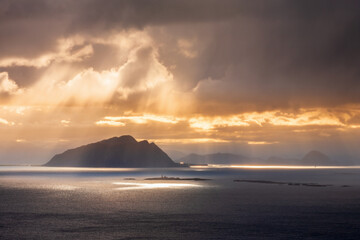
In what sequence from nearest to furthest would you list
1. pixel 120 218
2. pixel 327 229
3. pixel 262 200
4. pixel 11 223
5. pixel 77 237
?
pixel 77 237, pixel 327 229, pixel 11 223, pixel 120 218, pixel 262 200

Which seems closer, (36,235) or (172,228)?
(36,235)

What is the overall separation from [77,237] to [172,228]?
17.2 metres

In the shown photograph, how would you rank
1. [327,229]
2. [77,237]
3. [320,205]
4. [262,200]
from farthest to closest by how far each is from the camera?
[262,200]
[320,205]
[327,229]
[77,237]

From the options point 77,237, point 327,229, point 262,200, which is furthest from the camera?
point 262,200

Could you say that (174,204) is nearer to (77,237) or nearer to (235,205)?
(235,205)

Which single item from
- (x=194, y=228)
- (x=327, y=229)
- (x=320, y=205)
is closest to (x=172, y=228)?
(x=194, y=228)

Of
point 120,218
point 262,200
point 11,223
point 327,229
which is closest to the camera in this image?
point 327,229

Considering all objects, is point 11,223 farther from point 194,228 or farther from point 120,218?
point 194,228

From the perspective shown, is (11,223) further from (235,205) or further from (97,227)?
(235,205)

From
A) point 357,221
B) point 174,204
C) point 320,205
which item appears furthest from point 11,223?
point 320,205

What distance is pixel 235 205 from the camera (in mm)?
114625

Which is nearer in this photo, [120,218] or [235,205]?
[120,218]

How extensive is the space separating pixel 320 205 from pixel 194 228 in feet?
168

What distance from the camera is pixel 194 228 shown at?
2975 inches
